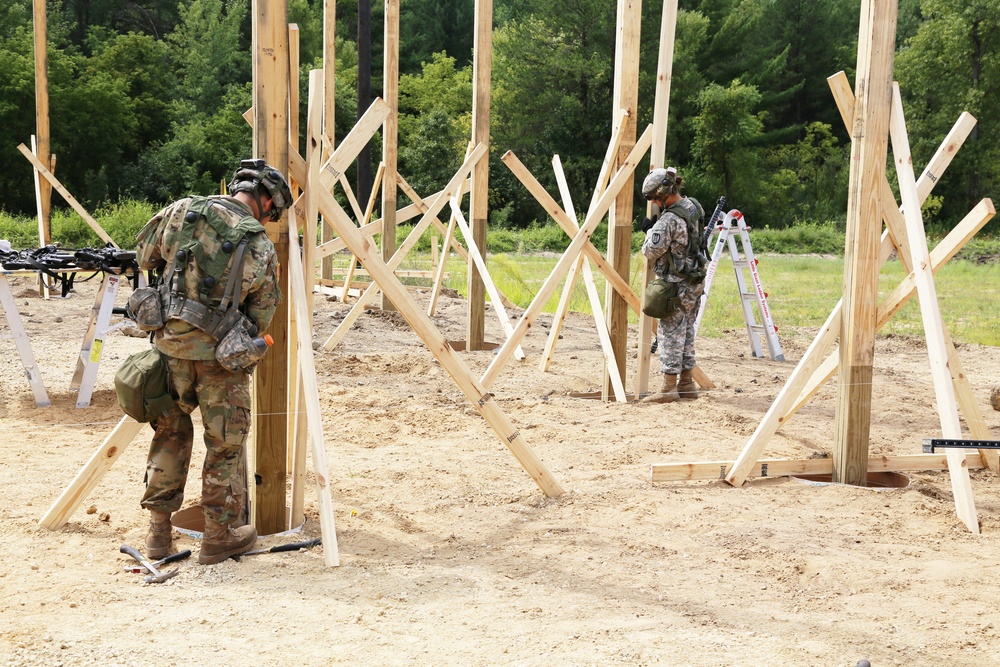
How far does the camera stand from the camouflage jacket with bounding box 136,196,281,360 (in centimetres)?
452

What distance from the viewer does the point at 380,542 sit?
5.21 metres

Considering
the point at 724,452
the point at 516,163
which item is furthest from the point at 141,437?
the point at 724,452

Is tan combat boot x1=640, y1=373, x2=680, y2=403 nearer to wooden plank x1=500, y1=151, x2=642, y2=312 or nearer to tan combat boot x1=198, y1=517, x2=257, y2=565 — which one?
wooden plank x1=500, y1=151, x2=642, y2=312

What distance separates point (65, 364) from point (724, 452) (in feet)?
21.0

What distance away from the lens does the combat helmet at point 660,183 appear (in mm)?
8258

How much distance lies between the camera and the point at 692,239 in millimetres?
8594

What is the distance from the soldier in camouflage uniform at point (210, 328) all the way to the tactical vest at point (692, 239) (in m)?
4.53

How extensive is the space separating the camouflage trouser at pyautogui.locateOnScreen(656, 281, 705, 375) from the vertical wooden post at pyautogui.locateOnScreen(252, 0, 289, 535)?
4.42m

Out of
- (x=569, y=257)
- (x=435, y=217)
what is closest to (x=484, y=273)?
(x=435, y=217)

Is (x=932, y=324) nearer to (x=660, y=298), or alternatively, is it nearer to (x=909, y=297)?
(x=909, y=297)

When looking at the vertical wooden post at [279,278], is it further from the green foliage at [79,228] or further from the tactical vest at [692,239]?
the green foliage at [79,228]

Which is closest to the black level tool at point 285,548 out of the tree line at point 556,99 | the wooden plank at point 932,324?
the wooden plank at point 932,324

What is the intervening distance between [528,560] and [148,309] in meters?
2.15

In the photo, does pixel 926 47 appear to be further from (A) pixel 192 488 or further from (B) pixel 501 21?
(A) pixel 192 488
